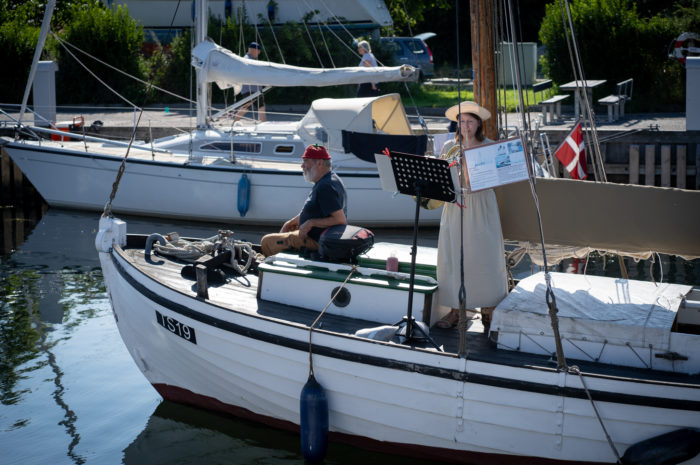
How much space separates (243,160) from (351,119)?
2.68m

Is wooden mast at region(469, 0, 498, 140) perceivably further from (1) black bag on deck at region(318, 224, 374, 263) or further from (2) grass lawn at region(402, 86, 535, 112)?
(2) grass lawn at region(402, 86, 535, 112)

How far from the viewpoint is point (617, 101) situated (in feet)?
65.4

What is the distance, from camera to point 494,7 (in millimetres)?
6930

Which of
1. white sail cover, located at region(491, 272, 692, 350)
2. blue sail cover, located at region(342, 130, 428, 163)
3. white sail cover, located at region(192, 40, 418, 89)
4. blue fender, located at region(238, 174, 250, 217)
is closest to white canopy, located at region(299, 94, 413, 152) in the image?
blue sail cover, located at region(342, 130, 428, 163)

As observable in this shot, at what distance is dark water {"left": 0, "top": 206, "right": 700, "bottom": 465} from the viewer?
280 inches

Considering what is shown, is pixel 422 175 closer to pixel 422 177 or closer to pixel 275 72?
pixel 422 177

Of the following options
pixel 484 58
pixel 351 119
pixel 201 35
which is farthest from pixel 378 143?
pixel 484 58

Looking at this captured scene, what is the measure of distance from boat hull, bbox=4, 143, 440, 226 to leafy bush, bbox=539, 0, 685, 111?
1032 cm

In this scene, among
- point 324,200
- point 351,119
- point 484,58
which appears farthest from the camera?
point 351,119

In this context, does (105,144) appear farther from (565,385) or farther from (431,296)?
(565,385)

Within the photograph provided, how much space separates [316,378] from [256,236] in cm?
898

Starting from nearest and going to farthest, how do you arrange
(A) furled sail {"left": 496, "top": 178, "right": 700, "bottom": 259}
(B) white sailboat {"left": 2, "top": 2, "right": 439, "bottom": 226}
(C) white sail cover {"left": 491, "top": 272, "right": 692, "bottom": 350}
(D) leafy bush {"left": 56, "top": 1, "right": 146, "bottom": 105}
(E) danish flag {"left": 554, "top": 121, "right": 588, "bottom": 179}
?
1. (C) white sail cover {"left": 491, "top": 272, "right": 692, "bottom": 350}
2. (A) furled sail {"left": 496, "top": 178, "right": 700, "bottom": 259}
3. (E) danish flag {"left": 554, "top": 121, "right": 588, "bottom": 179}
4. (B) white sailboat {"left": 2, "top": 2, "right": 439, "bottom": 226}
5. (D) leafy bush {"left": 56, "top": 1, "right": 146, "bottom": 105}

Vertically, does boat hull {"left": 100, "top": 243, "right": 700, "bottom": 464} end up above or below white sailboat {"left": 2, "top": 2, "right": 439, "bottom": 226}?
below

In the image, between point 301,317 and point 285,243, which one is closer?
point 301,317
